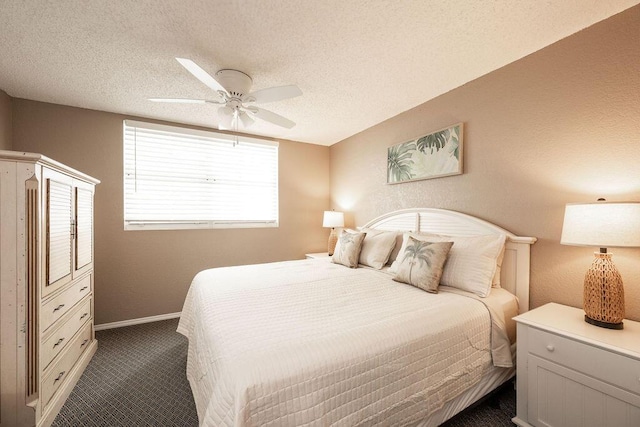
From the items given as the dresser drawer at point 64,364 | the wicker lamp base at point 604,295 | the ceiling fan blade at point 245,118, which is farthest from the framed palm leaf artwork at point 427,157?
the dresser drawer at point 64,364

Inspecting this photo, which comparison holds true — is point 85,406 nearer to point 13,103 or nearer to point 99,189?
point 99,189

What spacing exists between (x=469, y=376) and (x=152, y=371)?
2.33 m

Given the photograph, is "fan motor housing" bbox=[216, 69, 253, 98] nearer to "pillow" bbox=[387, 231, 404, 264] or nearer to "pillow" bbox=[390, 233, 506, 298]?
"pillow" bbox=[387, 231, 404, 264]

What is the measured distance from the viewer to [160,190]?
10.6 feet

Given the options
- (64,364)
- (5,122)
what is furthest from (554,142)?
(5,122)

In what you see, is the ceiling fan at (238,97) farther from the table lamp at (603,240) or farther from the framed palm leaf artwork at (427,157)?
the table lamp at (603,240)

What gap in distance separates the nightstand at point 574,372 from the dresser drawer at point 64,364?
2802 millimetres

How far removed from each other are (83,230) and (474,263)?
3166mm

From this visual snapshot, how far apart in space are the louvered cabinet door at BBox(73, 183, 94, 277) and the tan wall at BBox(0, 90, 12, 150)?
991mm

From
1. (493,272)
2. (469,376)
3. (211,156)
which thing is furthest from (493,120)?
(211,156)

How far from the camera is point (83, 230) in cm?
221

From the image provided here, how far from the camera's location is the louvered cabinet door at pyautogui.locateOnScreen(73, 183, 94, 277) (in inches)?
81.7

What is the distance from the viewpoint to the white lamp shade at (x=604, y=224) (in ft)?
4.16

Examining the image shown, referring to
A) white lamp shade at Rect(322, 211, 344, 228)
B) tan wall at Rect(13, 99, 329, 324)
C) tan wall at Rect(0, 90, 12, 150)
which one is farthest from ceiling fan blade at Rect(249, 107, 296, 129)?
tan wall at Rect(0, 90, 12, 150)
